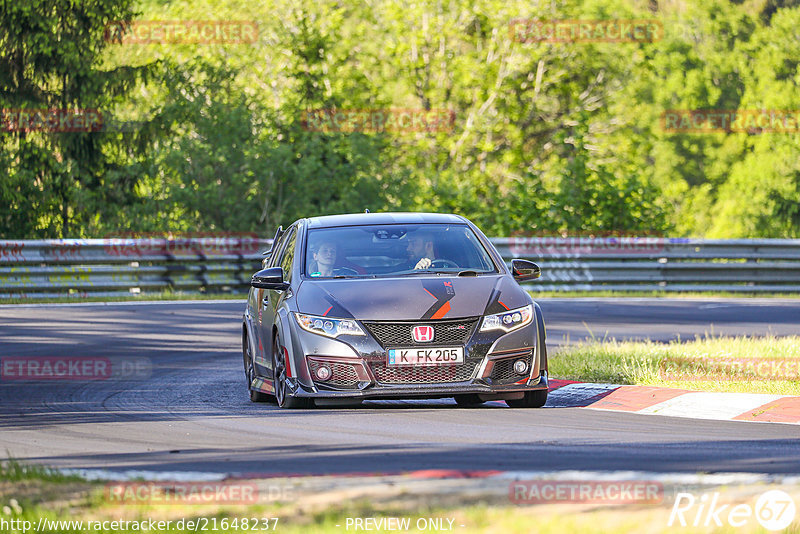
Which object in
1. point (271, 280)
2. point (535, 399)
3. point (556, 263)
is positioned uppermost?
point (271, 280)

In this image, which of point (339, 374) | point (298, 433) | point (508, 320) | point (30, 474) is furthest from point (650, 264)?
point (30, 474)

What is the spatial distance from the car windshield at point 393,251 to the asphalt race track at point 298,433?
1.10 meters

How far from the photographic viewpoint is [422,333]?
9.68 m

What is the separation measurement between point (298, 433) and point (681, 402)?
10.6ft

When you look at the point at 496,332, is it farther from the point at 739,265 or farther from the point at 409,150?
the point at 409,150

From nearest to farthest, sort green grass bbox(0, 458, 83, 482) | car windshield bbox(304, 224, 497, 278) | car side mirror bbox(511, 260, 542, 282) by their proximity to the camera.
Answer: green grass bbox(0, 458, 83, 482)
car windshield bbox(304, 224, 497, 278)
car side mirror bbox(511, 260, 542, 282)

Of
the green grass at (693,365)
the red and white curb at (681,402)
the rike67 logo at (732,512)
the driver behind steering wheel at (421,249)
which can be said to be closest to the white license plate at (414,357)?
the driver behind steering wheel at (421,249)

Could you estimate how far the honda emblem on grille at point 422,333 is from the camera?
381 inches

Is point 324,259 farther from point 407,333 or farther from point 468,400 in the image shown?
point 468,400

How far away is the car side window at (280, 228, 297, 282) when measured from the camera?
11085 millimetres

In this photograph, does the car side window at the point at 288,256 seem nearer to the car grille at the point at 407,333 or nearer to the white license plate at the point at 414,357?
the car grille at the point at 407,333

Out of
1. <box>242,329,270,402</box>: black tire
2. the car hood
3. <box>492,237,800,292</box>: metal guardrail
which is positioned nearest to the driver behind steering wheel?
the car hood

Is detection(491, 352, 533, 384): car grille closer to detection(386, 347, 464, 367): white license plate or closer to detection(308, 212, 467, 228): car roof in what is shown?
detection(386, 347, 464, 367): white license plate

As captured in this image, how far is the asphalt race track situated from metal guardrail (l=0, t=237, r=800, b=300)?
8.80m
